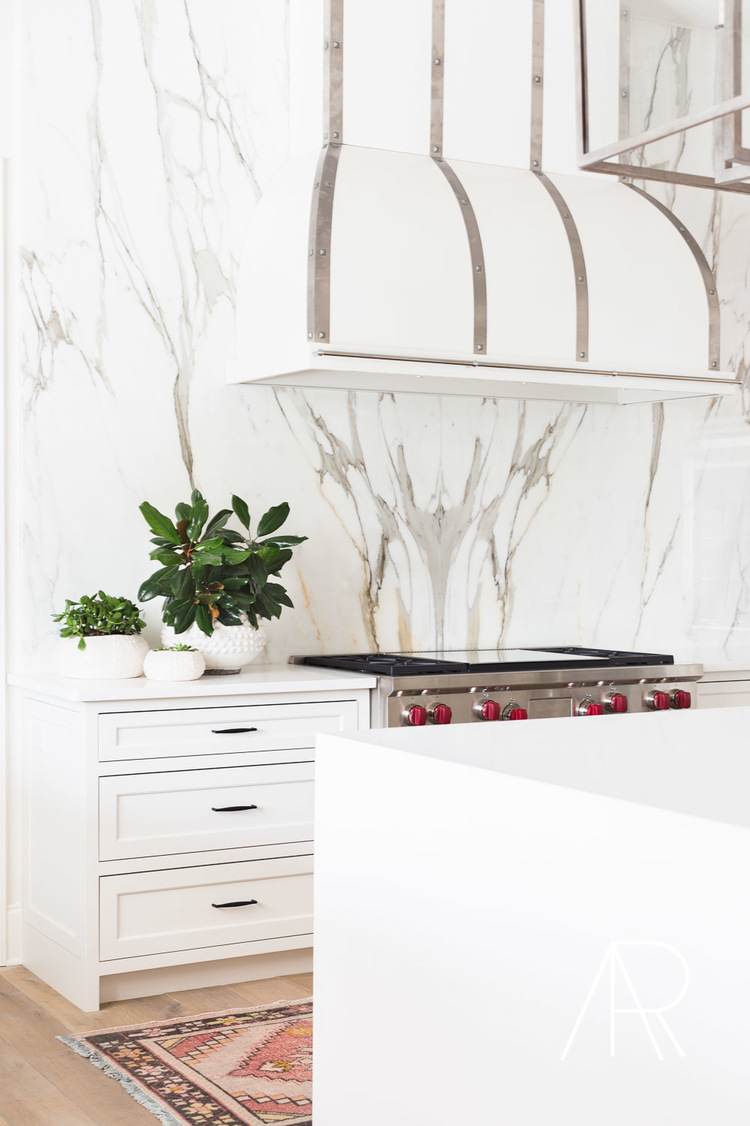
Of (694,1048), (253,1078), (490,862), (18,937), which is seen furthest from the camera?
(18,937)

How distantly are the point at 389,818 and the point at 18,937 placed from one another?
2203 millimetres

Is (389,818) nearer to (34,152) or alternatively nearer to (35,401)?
(35,401)

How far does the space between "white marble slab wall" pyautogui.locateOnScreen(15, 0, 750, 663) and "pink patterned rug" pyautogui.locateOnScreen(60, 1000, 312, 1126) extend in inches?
45.5

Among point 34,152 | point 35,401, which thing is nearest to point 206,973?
point 35,401

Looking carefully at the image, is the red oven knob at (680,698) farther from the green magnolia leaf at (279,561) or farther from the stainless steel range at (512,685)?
the green magnolia leaf at (279,561)

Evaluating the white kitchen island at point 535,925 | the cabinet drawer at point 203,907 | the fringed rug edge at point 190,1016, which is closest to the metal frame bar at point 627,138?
the white kitchen island at point 535,925

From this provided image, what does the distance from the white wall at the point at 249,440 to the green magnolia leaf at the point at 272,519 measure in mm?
240

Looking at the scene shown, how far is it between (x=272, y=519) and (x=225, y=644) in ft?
1.36

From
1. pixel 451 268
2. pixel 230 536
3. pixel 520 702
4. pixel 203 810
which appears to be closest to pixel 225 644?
pixel 230 536

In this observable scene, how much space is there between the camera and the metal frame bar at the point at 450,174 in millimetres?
3568

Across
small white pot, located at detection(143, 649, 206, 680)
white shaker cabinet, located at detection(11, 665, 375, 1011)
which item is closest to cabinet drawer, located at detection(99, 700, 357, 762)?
white shaker cabinet, located at detection(11, 665, 375, 1011)

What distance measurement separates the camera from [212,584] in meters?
3.50

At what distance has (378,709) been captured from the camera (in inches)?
138

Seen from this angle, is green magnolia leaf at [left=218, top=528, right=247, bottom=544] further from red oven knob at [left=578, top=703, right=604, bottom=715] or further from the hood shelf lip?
red oven knob at [left=578, top=703, right=604, bottom=715]
